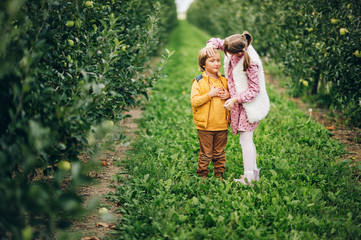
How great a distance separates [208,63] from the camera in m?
2.74

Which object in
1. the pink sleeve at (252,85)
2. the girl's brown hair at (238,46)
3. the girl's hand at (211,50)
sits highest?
the girl's brown hair at (238,46)

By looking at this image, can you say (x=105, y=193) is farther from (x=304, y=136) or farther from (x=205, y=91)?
(x=304, y=136)

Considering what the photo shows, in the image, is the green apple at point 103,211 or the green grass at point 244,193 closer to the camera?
the green grass at point 244,193

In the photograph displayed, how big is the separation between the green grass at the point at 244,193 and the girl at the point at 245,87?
0.39m

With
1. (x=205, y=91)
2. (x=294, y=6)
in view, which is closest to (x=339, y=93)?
(x=294, y=6)

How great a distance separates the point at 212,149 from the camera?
9.78 ft

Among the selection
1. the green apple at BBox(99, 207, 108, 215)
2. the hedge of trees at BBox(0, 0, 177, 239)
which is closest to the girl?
the hedge of trees at BBox(0, 0, 177, 239)

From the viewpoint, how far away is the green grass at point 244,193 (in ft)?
7.42

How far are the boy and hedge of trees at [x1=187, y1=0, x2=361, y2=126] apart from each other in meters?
2.43

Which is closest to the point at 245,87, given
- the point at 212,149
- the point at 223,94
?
the point at 223,94

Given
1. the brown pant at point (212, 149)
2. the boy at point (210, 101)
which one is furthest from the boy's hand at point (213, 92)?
the brown pant at point (212, 149)

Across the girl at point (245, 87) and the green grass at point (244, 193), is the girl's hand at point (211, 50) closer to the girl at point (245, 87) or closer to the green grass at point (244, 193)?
the girl at point (245, 87)

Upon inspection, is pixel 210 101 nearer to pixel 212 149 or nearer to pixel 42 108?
pixel 212 149

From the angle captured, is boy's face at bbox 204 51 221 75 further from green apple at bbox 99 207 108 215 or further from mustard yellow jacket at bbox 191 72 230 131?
green apple at bbox 99 207 108 215
